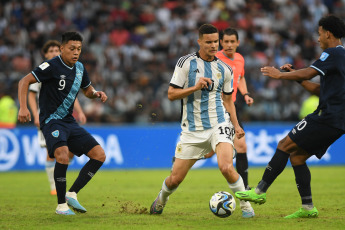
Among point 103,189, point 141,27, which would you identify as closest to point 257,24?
point 141,27

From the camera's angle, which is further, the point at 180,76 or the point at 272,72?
the point at 180,76

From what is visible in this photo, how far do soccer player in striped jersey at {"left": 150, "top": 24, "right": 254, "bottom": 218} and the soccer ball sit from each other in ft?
0.72

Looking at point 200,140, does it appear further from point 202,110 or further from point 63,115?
point 63,115

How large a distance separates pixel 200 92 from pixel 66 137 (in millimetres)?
2064

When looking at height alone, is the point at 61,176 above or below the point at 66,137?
below

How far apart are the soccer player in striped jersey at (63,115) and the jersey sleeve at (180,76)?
1.47m

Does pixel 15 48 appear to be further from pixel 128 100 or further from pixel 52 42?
pixel 52 42

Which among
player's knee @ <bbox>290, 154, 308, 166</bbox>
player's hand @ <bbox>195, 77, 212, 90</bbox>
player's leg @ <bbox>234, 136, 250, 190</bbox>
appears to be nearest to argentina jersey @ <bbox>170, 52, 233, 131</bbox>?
player's hand @ <bbox>195, 77, 212, 90</bbox>

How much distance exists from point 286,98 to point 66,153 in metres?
13.5

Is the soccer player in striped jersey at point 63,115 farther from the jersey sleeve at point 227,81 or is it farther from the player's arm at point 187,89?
the jersey sleeve at point 227,81

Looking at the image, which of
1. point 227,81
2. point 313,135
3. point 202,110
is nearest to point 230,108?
point 227,81

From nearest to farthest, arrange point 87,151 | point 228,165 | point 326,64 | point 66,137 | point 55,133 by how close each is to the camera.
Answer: point 326,64, point 228,165, point 55,133, point 66,137, point 87,151

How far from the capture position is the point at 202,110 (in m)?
7.69

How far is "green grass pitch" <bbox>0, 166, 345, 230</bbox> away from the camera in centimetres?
718
